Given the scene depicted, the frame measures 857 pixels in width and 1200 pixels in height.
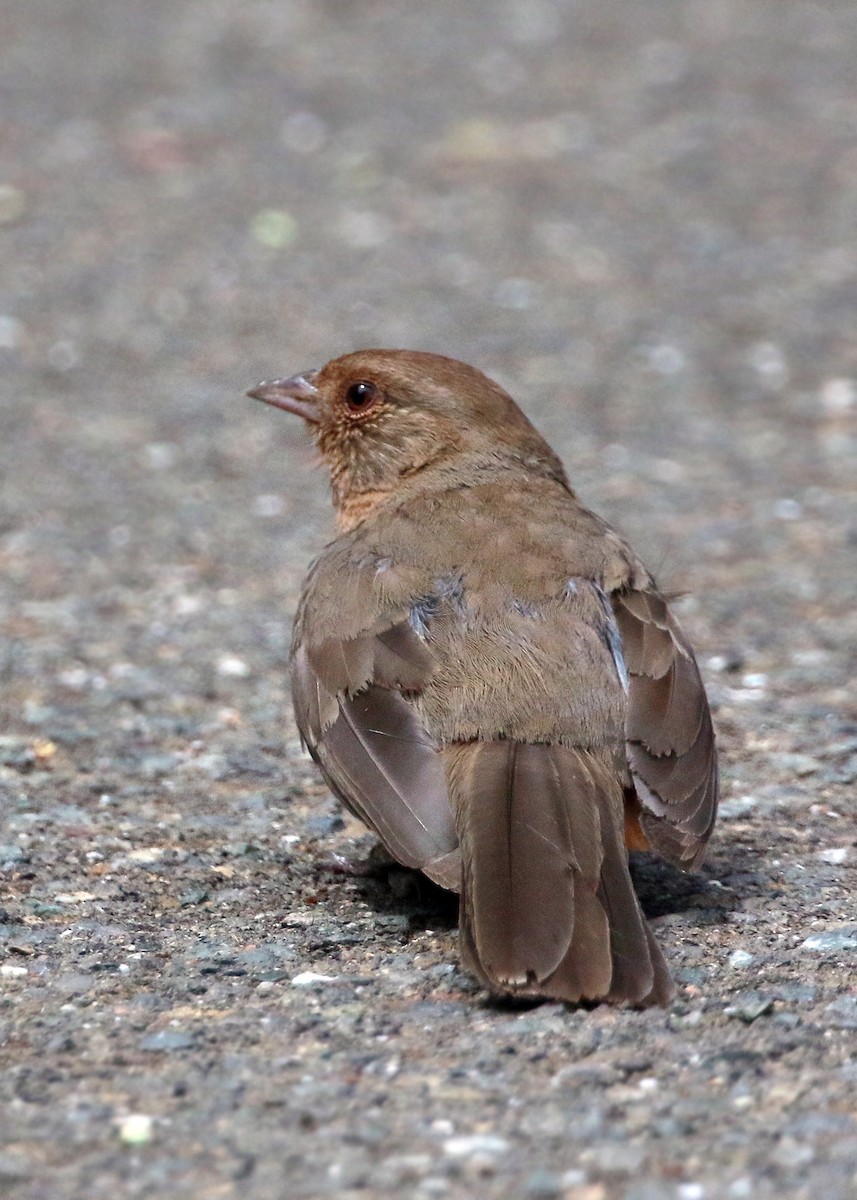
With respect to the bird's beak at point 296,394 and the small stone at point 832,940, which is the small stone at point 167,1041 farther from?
the bird's beak at point 296,394

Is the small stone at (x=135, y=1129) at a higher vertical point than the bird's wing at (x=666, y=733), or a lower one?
lower

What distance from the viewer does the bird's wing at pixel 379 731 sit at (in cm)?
455

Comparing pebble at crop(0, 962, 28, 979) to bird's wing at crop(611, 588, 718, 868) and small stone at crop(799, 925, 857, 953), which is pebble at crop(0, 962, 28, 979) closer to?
bird's wing at crop(611, 588, 718, 868)

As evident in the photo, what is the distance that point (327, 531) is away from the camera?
8586 millimetres

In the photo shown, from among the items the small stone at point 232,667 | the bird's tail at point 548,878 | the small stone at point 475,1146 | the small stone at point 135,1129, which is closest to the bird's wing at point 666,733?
the bird's tail at point 548,878

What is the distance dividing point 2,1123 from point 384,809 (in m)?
1.36

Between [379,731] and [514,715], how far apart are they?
38 centimetres

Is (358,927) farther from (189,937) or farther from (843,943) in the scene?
(843,943)

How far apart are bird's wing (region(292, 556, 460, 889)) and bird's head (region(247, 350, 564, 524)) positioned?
87 cm

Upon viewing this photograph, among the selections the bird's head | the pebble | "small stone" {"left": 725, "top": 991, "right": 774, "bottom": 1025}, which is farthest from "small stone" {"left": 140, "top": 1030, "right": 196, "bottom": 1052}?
the bird's head

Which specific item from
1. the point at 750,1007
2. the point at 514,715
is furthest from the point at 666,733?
the point at 750,1007

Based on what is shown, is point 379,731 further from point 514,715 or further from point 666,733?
point 666,733

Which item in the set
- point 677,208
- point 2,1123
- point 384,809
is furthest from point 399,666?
point 677,208

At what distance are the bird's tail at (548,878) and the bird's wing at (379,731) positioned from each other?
8 centimetres
